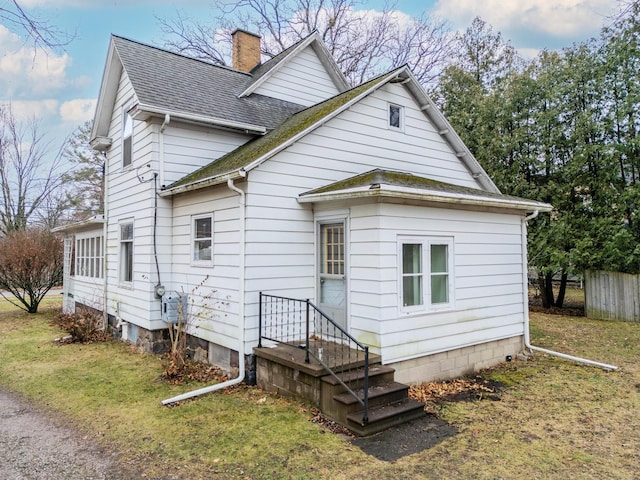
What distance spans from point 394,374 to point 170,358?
378 cm

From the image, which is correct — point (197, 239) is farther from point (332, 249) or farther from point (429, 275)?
point (429, 275)

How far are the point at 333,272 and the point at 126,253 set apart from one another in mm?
5625

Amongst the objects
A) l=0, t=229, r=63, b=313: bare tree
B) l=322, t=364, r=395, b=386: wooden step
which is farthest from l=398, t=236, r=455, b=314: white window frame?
l=0, t=229, r=63, b=313: bare tree

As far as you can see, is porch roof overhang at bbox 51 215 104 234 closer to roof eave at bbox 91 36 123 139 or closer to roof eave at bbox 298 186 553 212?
roof eave at bbox 91 36 123 139

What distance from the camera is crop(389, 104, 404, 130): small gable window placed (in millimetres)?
8312

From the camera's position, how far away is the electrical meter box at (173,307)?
7746 mm

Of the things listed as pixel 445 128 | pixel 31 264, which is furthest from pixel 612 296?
pixel 31 264

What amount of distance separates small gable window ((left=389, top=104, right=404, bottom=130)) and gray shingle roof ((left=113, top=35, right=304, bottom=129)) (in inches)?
112

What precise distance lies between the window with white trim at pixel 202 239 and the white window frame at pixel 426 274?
3347 mm

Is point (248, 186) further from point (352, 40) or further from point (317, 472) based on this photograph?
point (352, 40)

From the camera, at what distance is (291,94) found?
1123 centimetres

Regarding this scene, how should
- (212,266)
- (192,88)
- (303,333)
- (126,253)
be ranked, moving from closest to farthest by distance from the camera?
(303,333) → (212,266) → (192,88) → (126,253)

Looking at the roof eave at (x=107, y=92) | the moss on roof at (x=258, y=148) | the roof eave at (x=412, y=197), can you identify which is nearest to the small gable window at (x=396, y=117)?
the moss on roof at (x=258, y=148)

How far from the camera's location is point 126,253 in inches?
381
